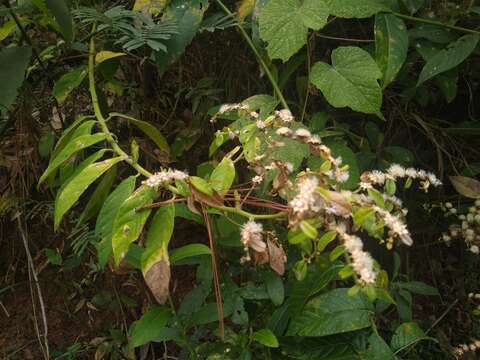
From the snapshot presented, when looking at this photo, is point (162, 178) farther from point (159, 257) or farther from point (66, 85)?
point (66, 85)

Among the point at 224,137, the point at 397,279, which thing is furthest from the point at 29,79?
the point at 397,279

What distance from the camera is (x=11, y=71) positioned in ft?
3.00

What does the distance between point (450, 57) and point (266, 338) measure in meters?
0.70

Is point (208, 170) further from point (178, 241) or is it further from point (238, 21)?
point (178, 241)

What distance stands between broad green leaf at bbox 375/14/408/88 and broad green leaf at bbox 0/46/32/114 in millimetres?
722

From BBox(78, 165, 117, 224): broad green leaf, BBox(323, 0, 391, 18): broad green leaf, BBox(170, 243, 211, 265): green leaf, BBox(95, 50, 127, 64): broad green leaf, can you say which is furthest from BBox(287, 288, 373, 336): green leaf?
BBox(95, 50, 127, 64): broad green leaf

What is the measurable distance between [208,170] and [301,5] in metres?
0.40

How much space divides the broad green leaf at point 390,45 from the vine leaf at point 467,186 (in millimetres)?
368

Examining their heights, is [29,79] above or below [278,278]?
above

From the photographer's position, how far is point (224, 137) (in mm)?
843

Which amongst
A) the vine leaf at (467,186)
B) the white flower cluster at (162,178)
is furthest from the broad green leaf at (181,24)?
the vine leaf at (467,186)

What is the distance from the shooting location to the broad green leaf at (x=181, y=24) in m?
0.98

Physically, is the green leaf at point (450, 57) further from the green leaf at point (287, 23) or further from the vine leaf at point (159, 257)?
the vine leaf at point (159, 257)

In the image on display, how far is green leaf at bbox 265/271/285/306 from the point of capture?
→ 0.89 m
